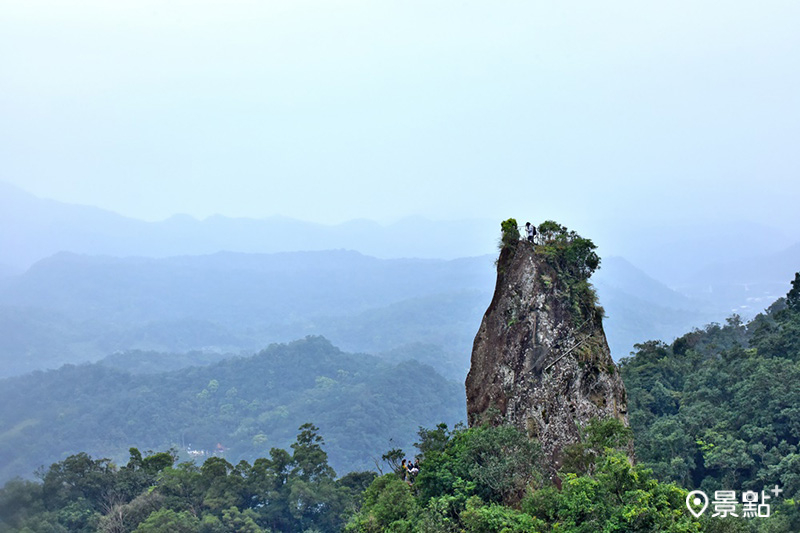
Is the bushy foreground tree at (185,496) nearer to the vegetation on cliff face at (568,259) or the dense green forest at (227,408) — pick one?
the vegetation on cliff face at (568,259)

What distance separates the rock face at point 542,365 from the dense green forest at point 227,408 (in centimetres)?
7219

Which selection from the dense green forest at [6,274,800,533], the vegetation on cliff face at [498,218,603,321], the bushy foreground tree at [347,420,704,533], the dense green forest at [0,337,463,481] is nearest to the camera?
the bushy foreground tree at [347,420,704,533]

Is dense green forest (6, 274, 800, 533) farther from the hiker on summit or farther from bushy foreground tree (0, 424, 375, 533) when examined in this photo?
the hiker on summit

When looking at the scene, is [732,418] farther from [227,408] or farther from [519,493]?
[227,408]

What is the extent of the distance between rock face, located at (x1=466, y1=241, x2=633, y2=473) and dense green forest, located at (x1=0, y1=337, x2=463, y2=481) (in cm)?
7219

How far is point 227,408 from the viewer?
11194 cm

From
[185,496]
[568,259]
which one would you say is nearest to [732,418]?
[568,259]

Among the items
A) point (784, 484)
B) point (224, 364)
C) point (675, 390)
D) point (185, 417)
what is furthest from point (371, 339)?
point (784, 484)

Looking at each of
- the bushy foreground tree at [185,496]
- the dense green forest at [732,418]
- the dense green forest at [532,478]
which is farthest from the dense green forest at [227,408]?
the dense green forest at [732,418]

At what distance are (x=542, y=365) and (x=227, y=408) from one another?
10327 centimetres

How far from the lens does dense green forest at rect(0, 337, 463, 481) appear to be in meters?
95.1

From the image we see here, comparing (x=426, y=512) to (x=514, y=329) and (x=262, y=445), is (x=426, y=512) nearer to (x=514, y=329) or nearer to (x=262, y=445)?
(x=514, y=329)

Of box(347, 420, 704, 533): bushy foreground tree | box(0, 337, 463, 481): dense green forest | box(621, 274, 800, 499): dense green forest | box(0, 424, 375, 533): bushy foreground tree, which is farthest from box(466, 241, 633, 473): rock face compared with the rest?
box(0, 337, 463, 481): dense green forest

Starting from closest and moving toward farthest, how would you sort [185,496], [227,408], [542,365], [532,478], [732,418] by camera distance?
[532,478] < [542,365] < [732,418] < [185,496] < [227,408]
